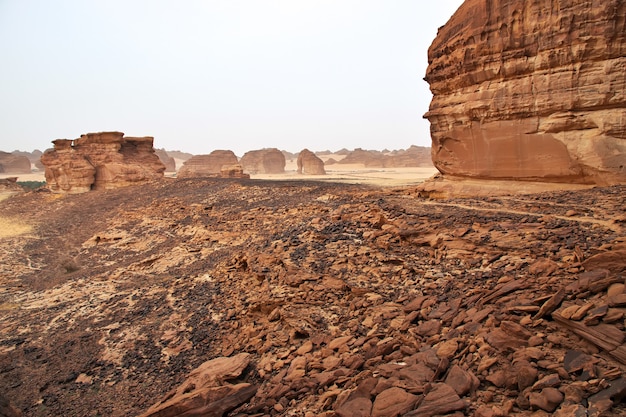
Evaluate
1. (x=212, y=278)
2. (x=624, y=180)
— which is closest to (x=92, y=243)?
(x=212, y=278)

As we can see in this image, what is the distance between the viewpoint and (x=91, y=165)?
86.0 feet

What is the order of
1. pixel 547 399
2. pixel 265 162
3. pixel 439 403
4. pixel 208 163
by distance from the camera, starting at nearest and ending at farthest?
pixel 547 399 < pixel 439 403 < pixel 208 163 < pixel 265 162

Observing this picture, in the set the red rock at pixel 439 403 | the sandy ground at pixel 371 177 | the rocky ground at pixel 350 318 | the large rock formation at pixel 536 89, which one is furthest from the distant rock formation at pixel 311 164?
the red rock at pixel 439 403

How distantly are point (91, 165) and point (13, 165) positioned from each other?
59.7 m

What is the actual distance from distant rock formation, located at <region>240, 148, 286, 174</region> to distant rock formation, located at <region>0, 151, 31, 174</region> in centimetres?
4384

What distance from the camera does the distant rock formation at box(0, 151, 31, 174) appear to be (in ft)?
224

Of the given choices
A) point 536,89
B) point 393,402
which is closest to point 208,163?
point 536,89

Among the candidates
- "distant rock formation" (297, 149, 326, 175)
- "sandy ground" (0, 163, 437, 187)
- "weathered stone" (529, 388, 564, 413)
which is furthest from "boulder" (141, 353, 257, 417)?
"distant rock formation" (297, 149, 326, 175)

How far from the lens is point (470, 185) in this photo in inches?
440

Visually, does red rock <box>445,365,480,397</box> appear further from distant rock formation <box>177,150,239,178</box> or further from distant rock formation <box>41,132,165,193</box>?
distant rock formation <box>177,150,239,178</box>

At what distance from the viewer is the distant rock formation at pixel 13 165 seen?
68.4 m

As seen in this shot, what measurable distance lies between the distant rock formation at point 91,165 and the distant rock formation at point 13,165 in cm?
5591

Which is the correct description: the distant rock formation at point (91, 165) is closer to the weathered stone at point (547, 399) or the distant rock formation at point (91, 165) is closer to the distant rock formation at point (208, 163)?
the distant rock formation at point (208, 163)

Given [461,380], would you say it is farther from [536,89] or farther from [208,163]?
[208,163]
